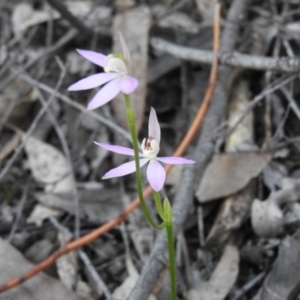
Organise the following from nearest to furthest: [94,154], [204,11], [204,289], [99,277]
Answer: [204,289]
[99,277]
[94,154]
[204,11]

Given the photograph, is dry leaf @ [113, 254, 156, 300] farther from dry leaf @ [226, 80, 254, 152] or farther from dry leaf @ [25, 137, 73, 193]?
dry leaf @ [226, 80, 254, 152]

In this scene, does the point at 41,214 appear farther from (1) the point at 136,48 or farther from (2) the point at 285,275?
(2) the point at 285,275

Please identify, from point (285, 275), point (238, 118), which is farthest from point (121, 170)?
point (238, 118)

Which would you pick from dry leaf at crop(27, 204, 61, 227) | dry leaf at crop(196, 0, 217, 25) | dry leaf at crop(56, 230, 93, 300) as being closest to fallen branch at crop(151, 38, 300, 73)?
dry leaf at crop(196, 0, 217, 25)

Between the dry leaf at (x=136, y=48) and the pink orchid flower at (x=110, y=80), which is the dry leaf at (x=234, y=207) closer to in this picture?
the dry leaf at (x=136, y=48)

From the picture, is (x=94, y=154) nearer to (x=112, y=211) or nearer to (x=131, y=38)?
(x=112, y=211)

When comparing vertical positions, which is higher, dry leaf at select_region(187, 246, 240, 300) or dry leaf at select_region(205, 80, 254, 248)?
dry leaf at select_region(205, 80, 254, 248)

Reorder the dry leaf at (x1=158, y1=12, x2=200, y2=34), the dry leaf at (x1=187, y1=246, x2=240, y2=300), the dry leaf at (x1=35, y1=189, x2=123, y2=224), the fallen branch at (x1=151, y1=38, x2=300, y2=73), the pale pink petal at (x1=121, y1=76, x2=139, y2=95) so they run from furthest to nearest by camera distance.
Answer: the dry leaf at (x1=158, y1=12, x2=200, y2=34) → the dry leaf at (x1=35, y1=189, x2=123, y2=224) → the fallen branch at (x1=151, y1=38, x2=300, y2=73) → the dry leaf at (x1=187, y1=246, x2=240, y2=300) → the pale pink petal at (x1=121, y1=76, x2=139, y2=95)

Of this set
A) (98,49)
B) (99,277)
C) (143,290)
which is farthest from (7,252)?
(98,49)
